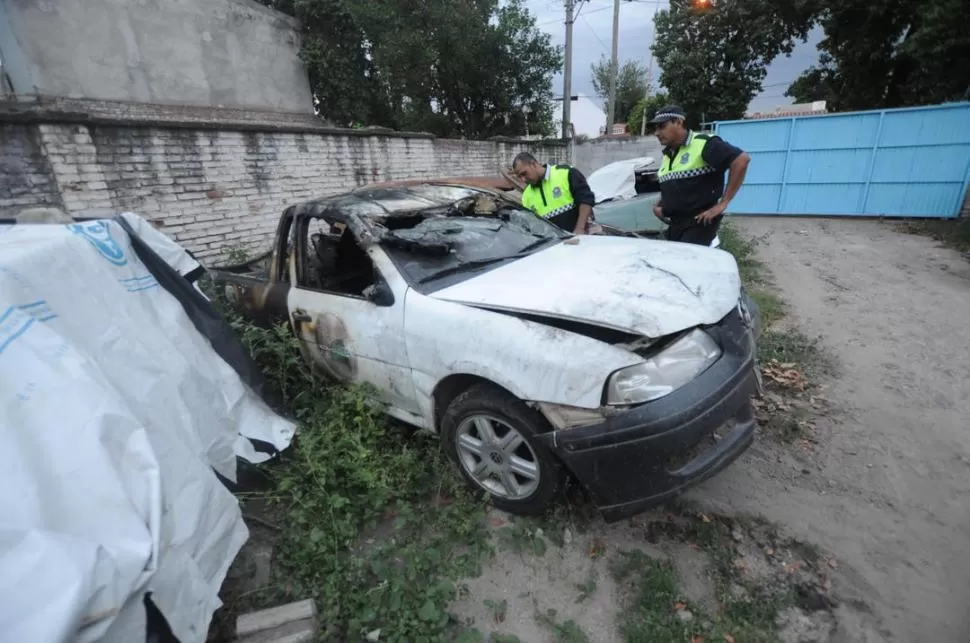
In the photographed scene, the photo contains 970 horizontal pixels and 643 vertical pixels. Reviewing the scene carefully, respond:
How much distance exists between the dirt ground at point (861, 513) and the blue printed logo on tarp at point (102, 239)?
2.33 metres

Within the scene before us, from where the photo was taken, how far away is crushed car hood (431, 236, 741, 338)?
1.97 m

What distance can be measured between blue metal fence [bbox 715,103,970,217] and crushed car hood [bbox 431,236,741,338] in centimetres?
940

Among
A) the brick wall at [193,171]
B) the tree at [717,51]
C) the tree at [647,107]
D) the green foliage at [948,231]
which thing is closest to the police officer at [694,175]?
the brick wall at [193,171]

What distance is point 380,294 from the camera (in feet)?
8.04

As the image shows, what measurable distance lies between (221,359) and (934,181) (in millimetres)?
12013

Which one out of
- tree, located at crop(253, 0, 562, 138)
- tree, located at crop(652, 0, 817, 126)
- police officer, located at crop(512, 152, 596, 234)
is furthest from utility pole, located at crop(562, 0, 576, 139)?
police officer, located at crop(512, 152, 596, 234)

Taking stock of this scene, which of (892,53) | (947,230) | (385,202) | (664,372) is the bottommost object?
(947,230)

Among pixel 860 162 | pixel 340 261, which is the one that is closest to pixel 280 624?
pixel 340 261

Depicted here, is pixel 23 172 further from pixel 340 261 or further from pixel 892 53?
pixel 892 53

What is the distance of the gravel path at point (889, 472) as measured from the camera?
5.99 ft

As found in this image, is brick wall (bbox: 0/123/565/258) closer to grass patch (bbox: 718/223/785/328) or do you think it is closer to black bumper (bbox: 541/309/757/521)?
black bumper (bbox: 541/309/757/521)

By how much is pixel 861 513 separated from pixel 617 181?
6.50 metres

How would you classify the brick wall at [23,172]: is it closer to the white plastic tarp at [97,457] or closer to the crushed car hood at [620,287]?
the white plastic tarp at [97,457]

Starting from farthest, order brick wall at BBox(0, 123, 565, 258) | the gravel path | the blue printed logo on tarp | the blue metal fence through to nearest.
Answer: the blue metal fence
brick wall at BBox(0, 123, 565, 258)
the blue printed logo on tarp
the gravel path
